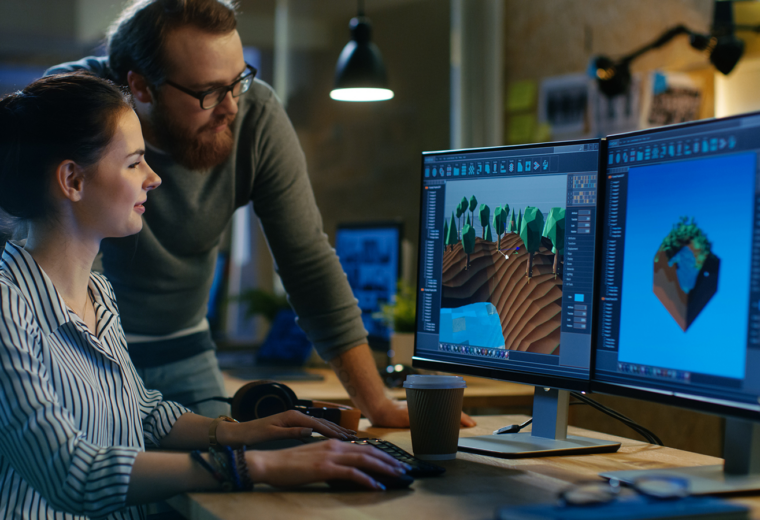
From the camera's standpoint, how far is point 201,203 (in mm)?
1658

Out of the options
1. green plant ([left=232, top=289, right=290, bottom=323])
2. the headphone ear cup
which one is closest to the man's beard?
the headphone ear cup

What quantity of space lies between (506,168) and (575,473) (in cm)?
49

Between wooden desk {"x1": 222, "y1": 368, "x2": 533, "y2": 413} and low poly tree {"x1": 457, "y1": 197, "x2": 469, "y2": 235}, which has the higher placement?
low poly tree {"x1": 457, "y1": 197, "x2": 469, "y2": 235}

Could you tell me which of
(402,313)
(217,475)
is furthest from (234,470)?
(402,313)

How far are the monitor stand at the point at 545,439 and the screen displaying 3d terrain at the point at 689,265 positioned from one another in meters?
0.22

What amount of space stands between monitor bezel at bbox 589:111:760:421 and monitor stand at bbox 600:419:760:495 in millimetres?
55

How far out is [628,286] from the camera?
100 centimetres

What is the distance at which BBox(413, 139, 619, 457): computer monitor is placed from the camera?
1092mm

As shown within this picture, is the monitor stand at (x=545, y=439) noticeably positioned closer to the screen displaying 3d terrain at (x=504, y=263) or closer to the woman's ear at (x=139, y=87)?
the screen displaying 3d terrain at (x=504, y=263)

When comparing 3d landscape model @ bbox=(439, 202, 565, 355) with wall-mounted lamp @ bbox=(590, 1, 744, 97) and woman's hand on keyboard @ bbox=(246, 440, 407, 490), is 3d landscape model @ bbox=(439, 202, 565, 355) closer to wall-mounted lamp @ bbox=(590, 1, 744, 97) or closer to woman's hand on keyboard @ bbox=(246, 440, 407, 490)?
woman's hand on keyboard @ bbox=(246, 440, 407, 490)

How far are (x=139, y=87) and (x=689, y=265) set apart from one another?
115 cm

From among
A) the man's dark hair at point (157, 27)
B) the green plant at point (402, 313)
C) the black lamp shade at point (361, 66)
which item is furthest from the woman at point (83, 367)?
the black lamp shade at point (361, 66)

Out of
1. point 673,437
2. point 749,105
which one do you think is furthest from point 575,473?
point 749,105

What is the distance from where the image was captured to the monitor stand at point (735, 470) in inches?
34.5
